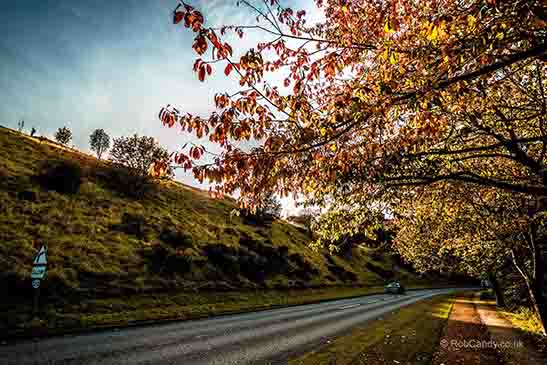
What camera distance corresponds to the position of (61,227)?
2202 centimetres

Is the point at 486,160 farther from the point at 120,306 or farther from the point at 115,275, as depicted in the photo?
the point at 115,275

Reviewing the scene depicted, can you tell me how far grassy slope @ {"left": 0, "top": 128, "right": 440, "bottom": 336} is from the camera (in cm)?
1535

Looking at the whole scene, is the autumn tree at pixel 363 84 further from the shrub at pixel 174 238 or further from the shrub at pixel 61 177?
the shrub at pixel 61 177

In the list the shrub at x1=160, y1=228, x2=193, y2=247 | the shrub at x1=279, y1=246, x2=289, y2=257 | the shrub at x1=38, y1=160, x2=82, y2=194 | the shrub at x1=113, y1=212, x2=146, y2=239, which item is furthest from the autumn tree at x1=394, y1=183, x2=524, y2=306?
the shrub at x1=38, y1=160, x2=82, y2=194

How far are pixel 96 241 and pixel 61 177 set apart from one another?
37.7ft

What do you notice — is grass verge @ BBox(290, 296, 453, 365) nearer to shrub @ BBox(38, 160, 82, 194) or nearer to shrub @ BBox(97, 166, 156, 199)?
shrub @ BBox(38, 160, 82, 194)

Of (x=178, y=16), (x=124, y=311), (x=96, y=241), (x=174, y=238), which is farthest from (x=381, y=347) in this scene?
(x=174, y=238)

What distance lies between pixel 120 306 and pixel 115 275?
449 centimetres

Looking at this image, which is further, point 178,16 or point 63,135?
point 63,135

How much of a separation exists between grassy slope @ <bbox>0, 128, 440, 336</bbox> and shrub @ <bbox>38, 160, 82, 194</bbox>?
87cm

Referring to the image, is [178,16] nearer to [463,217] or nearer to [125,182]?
[463,217]

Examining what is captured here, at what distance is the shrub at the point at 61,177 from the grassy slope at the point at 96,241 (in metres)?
0.87

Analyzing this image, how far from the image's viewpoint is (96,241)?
73.6ft

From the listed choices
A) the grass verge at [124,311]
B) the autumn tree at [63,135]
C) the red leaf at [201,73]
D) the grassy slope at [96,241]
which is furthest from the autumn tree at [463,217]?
the autumn tree at [63,135]
